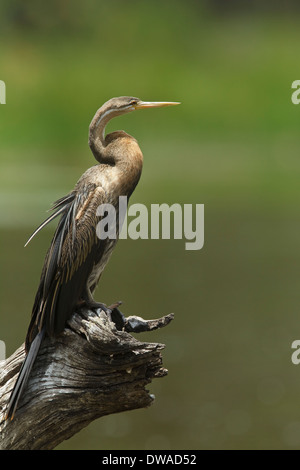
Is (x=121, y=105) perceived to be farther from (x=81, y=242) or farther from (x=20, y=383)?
(x=20, y=383)

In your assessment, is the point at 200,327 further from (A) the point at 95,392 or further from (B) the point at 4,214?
(A) the point at 95,392

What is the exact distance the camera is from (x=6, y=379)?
12.0ft

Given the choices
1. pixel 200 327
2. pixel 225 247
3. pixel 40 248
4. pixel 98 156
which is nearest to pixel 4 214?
pixel 40 248

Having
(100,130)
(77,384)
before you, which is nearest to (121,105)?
(100,130)

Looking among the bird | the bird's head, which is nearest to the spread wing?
the bird

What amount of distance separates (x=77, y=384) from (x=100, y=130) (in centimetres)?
105

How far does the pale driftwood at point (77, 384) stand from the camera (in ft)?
11.2

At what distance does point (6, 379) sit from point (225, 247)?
8157 millimetres

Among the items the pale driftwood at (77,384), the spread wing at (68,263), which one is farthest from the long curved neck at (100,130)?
the pale driftwood at (77,384)

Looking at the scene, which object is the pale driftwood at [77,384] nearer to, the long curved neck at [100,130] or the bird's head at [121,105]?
the long curved neck at [100,130]

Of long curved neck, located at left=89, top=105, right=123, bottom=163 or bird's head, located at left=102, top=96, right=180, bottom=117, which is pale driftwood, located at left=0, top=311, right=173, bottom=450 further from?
bird's head, located at left=102, top=96, right=180, bottom=117

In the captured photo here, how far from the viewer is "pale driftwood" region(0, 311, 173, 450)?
11.2ft

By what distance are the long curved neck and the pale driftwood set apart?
2.22ft

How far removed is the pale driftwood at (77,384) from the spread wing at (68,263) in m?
0.07
